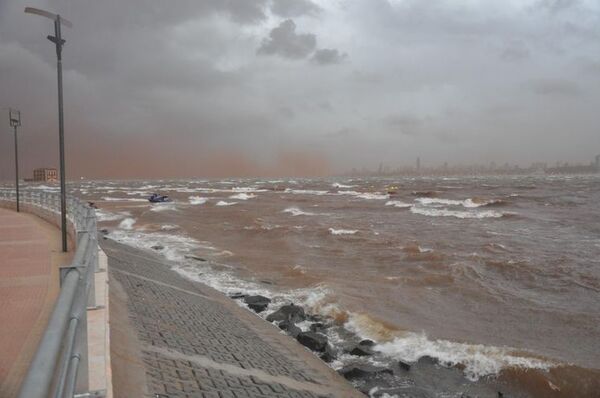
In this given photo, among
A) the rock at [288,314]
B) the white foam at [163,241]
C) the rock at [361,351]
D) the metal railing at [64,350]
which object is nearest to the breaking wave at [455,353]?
the rock at [361,351]

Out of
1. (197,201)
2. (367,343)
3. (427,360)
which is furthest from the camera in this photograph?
(197,201)

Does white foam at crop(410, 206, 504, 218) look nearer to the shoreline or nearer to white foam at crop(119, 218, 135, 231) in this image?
white foam at crop(119, 218, 135, 231)

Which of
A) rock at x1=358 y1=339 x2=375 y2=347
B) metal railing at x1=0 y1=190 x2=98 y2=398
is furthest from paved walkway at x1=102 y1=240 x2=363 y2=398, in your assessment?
metal railing at x1=0 y1=190 x2=98 y2=398

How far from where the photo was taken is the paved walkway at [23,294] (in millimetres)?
5059

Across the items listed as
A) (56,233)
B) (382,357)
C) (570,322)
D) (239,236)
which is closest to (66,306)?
(382,357)

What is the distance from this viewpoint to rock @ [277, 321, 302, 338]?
1104 cm

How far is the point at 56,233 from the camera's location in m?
15.5

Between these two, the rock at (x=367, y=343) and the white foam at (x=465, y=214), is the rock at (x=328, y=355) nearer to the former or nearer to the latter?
the rock at (x=367, y=343)

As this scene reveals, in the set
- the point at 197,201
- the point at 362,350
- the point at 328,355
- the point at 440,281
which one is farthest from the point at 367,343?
the point at 197,201

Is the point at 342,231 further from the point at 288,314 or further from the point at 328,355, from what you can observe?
the point at 328,355

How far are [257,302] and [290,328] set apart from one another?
2.41 m

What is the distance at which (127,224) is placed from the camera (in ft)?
119

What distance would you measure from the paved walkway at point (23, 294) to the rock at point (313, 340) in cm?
527

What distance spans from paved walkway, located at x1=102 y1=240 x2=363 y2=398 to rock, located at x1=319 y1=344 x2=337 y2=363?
0.27m
